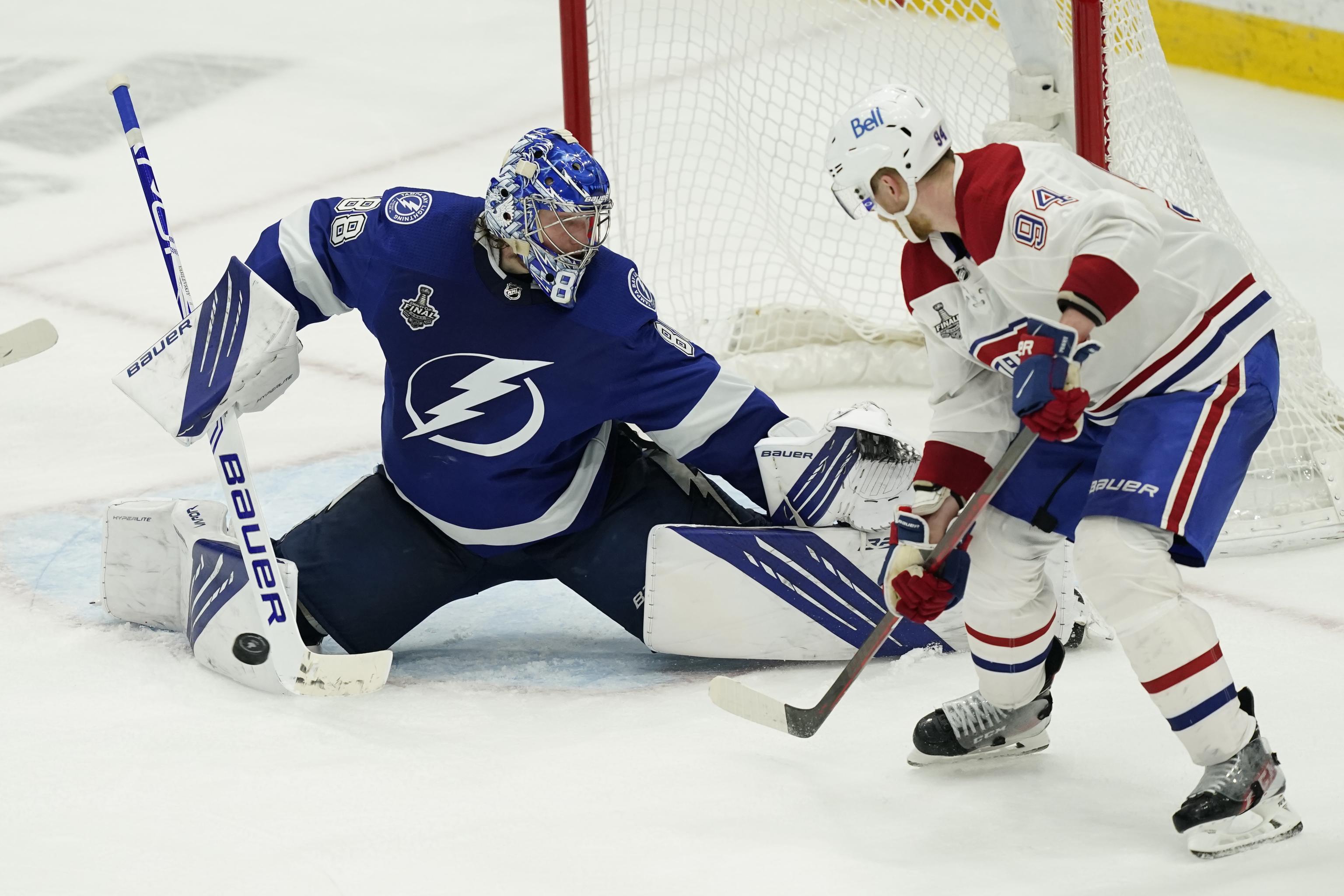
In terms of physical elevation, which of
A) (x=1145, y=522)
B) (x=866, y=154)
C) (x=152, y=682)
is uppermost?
(x=866, y=154)

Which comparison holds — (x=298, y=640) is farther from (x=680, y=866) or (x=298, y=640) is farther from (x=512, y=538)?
(x=680, y=866)

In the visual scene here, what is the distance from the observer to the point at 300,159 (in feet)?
21.5

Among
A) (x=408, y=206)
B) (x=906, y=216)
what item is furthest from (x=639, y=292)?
(x=906, y=216)

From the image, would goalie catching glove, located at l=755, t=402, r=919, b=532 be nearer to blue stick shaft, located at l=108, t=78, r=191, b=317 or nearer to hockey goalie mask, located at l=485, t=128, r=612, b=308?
hockey goalie mask, located at l=485, t=128, r=612, b=308

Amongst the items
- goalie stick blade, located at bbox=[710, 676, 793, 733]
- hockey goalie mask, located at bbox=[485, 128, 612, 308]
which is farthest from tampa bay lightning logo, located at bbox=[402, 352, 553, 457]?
goalie stick blade, located at bbox=[710, 676, 793, 733]

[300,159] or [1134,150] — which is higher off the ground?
[1134,150]

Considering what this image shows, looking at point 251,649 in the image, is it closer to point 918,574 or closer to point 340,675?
point 340,675

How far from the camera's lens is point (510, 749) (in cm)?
291

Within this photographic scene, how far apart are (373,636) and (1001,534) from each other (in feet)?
3.79

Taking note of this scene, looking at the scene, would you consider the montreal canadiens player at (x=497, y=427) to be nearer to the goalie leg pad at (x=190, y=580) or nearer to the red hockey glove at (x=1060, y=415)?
the goalie leg pad at (x=190, y=580)

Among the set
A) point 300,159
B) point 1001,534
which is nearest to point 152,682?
point 1001,534

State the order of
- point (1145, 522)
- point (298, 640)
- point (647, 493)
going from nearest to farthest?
point (1145, 522) < point (298, 640) < point (647, 493)

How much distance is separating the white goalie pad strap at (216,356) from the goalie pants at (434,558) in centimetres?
31

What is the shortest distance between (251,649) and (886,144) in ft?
4.43
